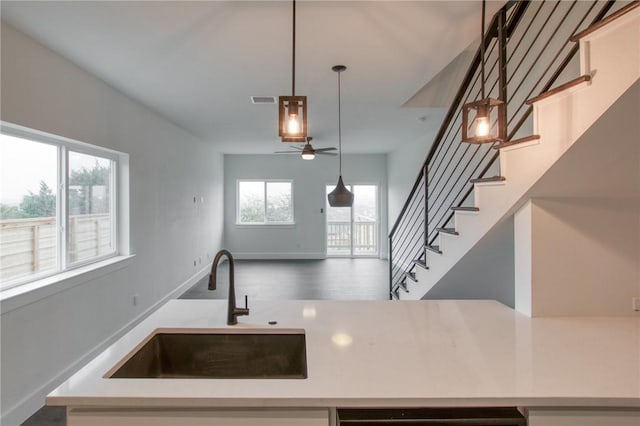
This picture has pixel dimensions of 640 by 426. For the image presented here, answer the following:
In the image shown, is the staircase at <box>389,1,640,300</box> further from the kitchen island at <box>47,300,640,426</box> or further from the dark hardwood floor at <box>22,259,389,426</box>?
the dark hardwood floor at <box>22,259,389,426</box>

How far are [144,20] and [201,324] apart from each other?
1987 mm

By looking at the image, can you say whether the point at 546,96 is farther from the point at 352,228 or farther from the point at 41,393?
the point at 352,228

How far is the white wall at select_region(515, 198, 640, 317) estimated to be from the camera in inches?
69.9

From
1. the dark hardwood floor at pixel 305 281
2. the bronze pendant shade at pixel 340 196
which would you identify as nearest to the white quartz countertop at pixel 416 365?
the bronze pendant shade at pixel 340 196

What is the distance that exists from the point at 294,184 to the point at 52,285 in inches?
256

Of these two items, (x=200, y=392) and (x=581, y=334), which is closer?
(x=200, y=392)

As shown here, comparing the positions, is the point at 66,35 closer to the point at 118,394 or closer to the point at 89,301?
the point at 89,301

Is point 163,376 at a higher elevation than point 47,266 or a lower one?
lower

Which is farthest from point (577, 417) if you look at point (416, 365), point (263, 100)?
point (263, 100)

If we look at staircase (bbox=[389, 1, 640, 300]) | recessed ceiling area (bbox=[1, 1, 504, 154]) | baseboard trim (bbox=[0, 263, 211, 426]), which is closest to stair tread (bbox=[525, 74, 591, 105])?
staircase (bbox=[389, 1, 640, 300])

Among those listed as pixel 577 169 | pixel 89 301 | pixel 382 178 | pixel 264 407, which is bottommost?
pixel 89 301

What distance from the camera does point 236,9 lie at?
2.15 meters

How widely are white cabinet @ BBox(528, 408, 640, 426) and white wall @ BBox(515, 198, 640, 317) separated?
79 centimetres

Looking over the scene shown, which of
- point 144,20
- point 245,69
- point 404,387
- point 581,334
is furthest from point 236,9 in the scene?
point 581,334
